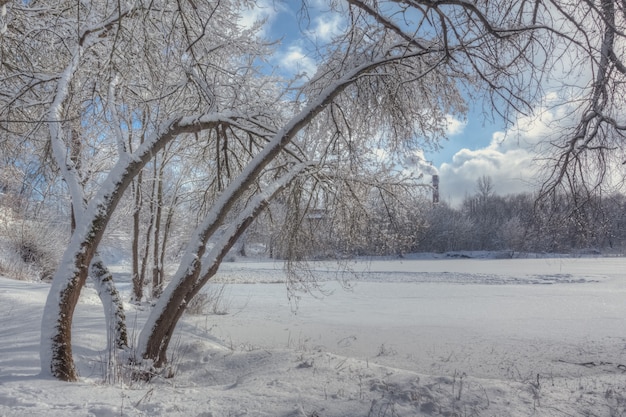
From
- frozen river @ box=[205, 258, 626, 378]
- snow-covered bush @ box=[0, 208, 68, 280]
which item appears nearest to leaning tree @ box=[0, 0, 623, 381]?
frozen river @ box=[205, 258, 626, 378]

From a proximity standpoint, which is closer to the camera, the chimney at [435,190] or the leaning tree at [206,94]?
the leaning tree at [206,94]

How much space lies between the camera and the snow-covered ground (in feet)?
10.8

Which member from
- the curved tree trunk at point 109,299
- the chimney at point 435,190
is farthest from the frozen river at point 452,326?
the curved tree trunk at point 109,299

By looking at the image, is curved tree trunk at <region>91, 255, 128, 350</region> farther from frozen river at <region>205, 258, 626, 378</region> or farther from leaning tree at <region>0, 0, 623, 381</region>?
frozen river at <region>205, 258, 626, 378</region>

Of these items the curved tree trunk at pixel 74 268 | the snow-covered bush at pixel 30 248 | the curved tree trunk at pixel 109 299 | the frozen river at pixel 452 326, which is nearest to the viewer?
the curved tree trunk at pixel 74 268

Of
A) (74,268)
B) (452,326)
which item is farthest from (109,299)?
(452,326)

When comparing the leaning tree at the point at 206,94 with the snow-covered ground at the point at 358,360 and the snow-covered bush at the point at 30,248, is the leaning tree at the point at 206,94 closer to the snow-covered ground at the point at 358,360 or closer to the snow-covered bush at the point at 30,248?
the snow-covered ground at the point at 358,360

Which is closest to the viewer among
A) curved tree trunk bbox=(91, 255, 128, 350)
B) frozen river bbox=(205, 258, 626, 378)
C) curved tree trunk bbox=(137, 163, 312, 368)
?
curved tree trunk bbox=(137, 163, 312, 368)

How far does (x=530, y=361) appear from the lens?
6.77m

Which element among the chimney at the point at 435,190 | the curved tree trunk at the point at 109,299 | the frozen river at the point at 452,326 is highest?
the chimney at the point at 435,190

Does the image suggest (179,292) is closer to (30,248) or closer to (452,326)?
(452,326)

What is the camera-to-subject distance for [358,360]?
5.44m

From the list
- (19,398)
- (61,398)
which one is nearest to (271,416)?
(61,398)

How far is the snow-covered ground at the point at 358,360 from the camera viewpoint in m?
3.29
